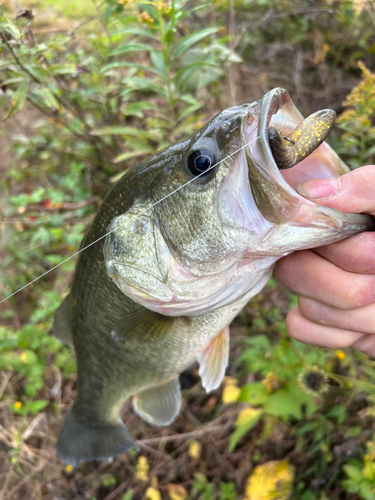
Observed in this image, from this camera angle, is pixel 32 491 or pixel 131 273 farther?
pixel 32 491

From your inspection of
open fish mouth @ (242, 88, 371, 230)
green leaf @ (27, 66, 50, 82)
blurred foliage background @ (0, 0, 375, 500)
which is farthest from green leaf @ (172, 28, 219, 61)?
open fish mouth @ (242, 88, 371, 230)

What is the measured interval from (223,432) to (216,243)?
77.7 inches

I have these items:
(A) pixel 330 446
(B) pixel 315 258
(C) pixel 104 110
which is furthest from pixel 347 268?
(C) pixel 104 110

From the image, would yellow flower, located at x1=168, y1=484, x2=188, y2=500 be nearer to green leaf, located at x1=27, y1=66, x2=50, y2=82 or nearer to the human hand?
the human hand

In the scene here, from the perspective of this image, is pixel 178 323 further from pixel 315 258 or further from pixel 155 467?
pixel 155 467

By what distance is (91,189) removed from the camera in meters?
3.18

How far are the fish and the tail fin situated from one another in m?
0.47

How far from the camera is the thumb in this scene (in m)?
1.01

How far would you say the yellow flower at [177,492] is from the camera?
2.33m

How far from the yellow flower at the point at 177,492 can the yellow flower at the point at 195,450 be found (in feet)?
0.69

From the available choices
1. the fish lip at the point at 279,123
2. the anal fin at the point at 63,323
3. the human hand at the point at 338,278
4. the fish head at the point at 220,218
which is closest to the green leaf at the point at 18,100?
the fish head at the point at 220,218

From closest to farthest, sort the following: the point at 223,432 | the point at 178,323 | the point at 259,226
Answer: the point at 259,226
the point at 178,323
the point at 223,432

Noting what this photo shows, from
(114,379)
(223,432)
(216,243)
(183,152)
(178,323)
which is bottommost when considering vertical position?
(223,432)

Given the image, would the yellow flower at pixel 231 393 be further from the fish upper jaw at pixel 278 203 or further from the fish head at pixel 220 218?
the fish upper jaw at pixel 278 203
